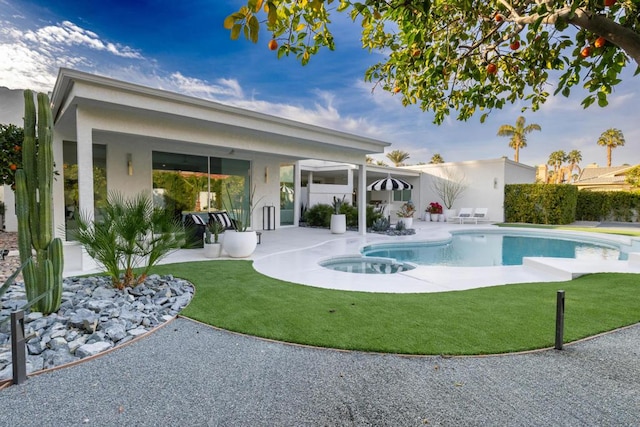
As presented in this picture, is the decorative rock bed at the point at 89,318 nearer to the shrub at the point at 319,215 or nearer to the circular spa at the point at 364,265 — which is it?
the circular spa at the point at 364,265

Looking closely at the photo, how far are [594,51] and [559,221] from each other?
1992 centimetres

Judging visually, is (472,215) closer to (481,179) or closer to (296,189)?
(481,179)

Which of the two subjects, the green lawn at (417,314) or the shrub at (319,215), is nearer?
the green lawn at (417,314)

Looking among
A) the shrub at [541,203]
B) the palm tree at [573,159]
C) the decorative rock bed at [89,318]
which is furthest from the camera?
the palm tree at [573,159]

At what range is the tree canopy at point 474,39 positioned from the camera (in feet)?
7.19

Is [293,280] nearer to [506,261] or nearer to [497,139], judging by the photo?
[506,261]

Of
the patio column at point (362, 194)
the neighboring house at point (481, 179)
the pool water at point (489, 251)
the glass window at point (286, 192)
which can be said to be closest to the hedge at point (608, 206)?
the neighboring house at point (481, 179)

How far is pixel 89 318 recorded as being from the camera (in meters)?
3.87

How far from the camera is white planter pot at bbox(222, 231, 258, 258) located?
8414mm

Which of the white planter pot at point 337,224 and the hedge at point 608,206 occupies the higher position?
the hedge at point 608,206

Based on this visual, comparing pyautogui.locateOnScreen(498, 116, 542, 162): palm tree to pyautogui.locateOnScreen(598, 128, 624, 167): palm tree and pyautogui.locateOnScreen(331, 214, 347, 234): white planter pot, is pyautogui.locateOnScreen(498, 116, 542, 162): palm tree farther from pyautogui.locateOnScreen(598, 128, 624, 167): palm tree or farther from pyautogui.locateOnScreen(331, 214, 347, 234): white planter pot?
pyautogui.locateOnScreen(331, 214, 347, 234): white planter pot

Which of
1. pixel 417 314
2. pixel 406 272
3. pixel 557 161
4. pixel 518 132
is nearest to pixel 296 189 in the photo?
pixel 406 272

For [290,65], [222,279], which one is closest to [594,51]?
[222,279]

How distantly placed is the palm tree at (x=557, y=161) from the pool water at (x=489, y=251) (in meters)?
42.4
